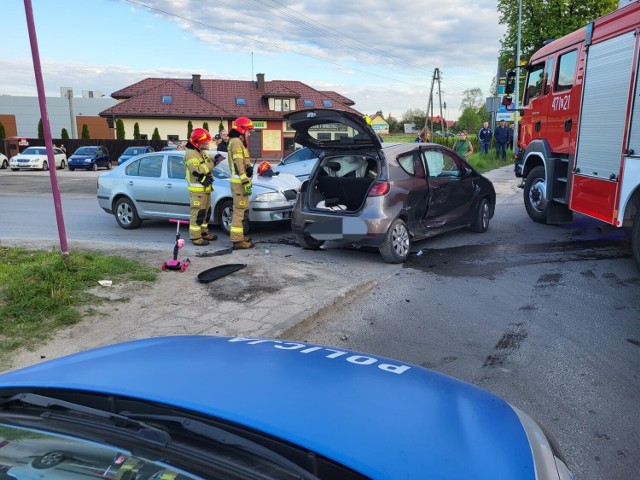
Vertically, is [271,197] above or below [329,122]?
below

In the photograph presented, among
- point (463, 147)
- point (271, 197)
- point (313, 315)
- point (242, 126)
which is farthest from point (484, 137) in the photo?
point (313, 315)

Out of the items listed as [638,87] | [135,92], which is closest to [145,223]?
[638,87]

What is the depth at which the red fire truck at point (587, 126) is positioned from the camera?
638 centimetres

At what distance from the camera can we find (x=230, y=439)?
1.48 metres

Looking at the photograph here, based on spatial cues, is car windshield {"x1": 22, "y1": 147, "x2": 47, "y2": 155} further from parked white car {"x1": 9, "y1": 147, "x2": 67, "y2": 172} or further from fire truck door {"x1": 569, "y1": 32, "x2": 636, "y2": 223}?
fire truck door {"x1": 569, "y1": 32, "x2": 636, "y2": 223}

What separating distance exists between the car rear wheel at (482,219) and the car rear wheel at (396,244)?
2.18 meters

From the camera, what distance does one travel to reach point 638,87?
6.25 metres

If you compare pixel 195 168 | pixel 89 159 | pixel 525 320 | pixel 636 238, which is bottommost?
pixel 89 159

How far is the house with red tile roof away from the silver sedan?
123ft

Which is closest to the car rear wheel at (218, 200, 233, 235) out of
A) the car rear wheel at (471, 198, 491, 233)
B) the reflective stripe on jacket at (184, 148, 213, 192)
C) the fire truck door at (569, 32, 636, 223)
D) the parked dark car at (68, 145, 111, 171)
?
the reflective stripe on jacket at (184, 148, 213, 192)

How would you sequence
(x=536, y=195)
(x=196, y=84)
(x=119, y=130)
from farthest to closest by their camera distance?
1. (x=196, y=84)
2. (x=119, y=130)
3. (x=536, y=195)

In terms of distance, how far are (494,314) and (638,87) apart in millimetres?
3294

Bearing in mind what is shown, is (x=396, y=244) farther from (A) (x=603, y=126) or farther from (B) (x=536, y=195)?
(B) (x=536, y=195)

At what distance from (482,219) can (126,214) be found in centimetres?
660
